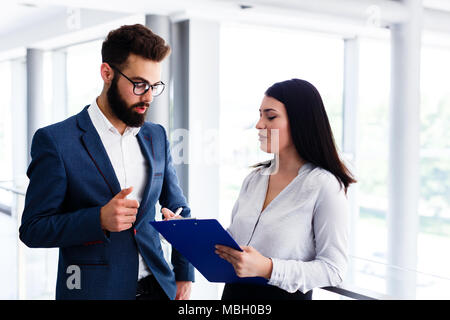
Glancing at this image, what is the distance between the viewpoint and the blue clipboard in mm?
1260

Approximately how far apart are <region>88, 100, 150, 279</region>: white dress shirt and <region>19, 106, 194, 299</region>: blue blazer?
3 centimetres

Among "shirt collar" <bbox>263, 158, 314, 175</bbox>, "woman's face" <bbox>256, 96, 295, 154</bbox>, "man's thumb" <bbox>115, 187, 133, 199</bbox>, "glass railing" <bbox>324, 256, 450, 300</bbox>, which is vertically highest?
"woman's face" <bbox>256, 96, 295, 154</bbox>

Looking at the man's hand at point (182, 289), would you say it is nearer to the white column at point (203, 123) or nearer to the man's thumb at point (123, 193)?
the man's thumb at point (123, 193)

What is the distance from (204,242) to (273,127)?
434mm

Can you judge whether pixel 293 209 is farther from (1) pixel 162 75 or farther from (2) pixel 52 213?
(1) pixel 162 75

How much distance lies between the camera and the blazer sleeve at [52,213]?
4.27 feet

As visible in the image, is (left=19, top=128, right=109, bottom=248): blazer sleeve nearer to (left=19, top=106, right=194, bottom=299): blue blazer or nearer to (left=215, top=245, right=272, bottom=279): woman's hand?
(left=19, top=106, right=194, bottom=299): blue blazer

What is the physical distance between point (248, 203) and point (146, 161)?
1.19 feet

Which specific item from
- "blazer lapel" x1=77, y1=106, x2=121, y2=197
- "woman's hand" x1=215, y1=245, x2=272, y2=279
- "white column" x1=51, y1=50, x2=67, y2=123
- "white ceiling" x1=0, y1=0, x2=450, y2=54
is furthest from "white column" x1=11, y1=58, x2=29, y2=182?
"woman's hand" x1=215, y1=245, x2=272, y2=279

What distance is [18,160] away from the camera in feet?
17.9

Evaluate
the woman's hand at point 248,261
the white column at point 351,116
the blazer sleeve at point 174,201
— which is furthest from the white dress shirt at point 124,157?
the white column at point 351,116

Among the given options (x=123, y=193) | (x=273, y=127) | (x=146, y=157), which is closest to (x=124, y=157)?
(x=146, y=157)

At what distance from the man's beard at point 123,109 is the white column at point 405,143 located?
3.49 m
